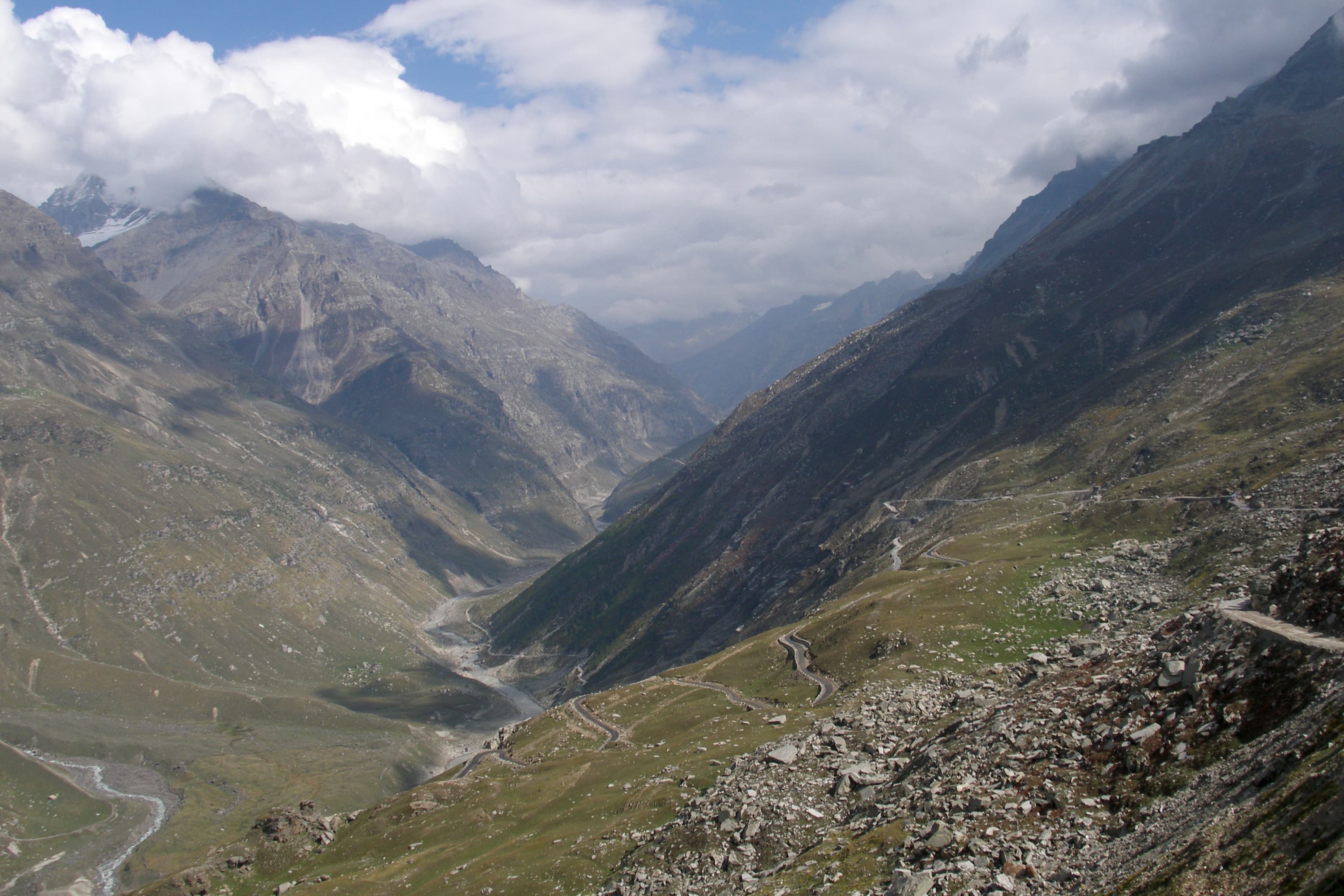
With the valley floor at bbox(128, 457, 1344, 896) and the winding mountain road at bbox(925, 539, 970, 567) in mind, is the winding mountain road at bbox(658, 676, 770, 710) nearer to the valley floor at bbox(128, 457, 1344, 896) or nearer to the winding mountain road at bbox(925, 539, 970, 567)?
the valley floor at bbox(128, 457, 1344, 896)

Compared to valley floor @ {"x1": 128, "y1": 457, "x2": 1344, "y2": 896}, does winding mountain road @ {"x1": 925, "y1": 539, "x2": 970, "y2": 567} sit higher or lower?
lower

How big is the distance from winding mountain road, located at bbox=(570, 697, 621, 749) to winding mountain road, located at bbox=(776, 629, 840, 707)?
3007cm

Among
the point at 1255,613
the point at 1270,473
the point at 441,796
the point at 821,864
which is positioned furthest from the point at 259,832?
the point at 1270,473

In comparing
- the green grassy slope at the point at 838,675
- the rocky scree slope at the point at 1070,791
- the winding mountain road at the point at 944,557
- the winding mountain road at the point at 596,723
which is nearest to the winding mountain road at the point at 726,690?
the green grassy slope at the point at 838,675

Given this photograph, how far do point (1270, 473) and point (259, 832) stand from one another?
16329 centimetres

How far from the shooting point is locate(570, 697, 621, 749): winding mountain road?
127438 mm

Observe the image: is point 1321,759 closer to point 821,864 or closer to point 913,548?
point 821,864

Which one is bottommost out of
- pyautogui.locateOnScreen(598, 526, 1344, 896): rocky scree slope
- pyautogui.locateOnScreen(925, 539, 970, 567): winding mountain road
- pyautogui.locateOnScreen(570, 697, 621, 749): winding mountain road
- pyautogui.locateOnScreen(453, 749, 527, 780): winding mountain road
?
pyautogui.locateOnScreen(925, 539, 970, 567): winding mountain road

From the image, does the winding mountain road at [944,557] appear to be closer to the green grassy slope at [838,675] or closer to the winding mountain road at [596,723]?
the green grassy slope at [838,675]

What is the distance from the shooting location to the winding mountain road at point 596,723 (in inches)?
5017

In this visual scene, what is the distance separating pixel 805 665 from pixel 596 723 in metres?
40.7

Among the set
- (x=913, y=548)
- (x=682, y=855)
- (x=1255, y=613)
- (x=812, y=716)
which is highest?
(x=1255, y=613)

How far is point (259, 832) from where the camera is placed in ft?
416

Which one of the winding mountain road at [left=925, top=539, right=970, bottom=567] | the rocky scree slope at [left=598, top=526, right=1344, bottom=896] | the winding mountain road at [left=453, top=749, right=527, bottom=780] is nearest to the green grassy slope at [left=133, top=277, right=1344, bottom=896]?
the winding mountain road at [left=925, top=539, right=970, bottom=567]
